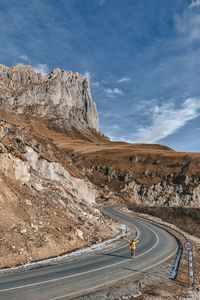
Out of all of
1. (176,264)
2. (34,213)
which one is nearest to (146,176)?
(34,213)

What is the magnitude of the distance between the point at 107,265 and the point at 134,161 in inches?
4309

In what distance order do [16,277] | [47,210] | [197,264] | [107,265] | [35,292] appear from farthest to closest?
[47,210], [197,264], [107,265], [16,277], [35,292]

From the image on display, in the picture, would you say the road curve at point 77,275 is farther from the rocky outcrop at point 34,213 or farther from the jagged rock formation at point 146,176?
the jagged rock formation at point 146,176

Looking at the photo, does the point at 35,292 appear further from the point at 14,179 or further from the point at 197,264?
the point at 14,179

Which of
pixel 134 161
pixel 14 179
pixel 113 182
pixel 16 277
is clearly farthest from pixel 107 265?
pixel 134 161

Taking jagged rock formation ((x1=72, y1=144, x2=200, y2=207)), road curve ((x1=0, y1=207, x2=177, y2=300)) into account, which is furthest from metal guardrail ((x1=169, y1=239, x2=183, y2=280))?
jagged rock formation ((x1=72, y1=144, x2=200, y2=207))

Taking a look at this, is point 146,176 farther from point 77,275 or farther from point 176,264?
point 77,275

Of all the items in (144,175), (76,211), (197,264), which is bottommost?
(197,264)

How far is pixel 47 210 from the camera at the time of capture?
34844 millimetres

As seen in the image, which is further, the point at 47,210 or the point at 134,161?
the point at 134,161

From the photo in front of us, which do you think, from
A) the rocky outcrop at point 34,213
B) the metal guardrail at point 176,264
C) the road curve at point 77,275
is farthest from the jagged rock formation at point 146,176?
the road curve at point 77,275

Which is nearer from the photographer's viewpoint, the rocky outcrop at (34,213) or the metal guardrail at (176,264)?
the metal guardrail at (176,264)

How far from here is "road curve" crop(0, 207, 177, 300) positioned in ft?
56.8

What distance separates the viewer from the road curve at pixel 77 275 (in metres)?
17.3
